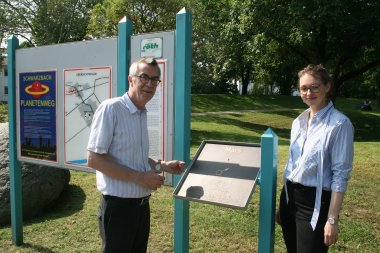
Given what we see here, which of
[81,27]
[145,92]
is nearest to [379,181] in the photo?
[145,92]

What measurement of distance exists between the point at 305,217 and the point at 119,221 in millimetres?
1286

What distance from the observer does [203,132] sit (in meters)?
16.7

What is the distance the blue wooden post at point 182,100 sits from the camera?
3291 mm

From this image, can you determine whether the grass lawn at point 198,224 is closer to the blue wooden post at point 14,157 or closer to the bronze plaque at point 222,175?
the blue wooden post at point 14,157

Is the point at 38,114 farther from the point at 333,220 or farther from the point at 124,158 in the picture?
the point at 333,220

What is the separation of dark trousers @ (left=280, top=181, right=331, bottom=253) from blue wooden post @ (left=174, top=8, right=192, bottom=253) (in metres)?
0.98

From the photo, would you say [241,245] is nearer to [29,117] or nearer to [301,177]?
[301,177]

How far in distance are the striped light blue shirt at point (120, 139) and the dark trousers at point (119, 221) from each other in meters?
0.07

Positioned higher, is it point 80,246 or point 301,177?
point 301,177

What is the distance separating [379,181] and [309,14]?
9.97 metres

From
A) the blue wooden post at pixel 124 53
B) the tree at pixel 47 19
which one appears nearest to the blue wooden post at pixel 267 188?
the blue wooden post at pixel 124 53

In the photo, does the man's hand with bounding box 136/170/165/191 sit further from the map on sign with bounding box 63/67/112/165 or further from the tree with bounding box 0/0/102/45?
the tree with bounding box 0/0/102/45

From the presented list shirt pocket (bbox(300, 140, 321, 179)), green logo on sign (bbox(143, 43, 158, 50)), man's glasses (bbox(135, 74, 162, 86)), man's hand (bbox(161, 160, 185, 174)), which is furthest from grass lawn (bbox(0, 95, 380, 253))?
man's glasses (bbox(135, 74, 162, 86))

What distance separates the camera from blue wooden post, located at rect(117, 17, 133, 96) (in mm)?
3686
